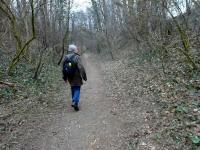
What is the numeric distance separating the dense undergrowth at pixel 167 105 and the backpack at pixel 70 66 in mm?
2032

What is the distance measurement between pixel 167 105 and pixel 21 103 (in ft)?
17.4

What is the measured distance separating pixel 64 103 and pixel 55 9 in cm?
1920

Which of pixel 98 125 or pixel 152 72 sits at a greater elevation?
pixel 152 72

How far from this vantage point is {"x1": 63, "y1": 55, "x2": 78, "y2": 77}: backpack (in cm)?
1044

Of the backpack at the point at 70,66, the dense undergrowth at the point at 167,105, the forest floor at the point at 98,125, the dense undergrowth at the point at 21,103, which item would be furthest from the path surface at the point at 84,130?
the backpack at the point at 70,66

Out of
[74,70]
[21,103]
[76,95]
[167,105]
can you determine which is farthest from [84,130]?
[21,103]

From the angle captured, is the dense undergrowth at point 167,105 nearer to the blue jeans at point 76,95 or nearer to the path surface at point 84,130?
the path surface at point 84,130

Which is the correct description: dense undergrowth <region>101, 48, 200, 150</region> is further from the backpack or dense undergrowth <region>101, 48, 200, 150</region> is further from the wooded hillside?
the backpack

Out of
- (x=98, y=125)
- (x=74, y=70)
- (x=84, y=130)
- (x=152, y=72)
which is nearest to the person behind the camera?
(x=84, y=130)

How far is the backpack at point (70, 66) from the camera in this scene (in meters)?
10.4

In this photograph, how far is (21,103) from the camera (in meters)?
11.0

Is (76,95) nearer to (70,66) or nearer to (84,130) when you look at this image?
(70,66)

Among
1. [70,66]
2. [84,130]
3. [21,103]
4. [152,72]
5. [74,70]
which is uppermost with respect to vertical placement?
[70,66]

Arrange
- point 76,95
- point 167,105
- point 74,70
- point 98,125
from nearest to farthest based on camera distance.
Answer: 1. point 98,125
2. point 167,105
3. point 76,95
4. point 74,70
